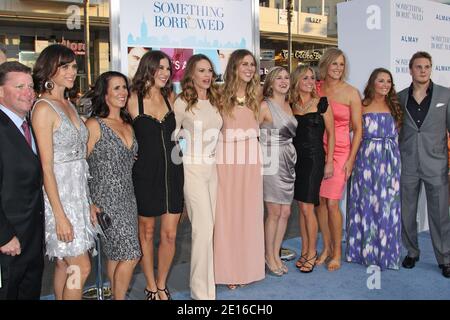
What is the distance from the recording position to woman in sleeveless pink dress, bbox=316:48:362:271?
4.21 m

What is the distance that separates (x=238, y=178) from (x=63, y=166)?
149cm

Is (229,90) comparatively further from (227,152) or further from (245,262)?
(245,262)

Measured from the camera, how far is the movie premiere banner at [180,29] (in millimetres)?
3873

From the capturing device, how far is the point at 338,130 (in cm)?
428

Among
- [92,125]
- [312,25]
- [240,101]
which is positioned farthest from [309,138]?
[312,25]

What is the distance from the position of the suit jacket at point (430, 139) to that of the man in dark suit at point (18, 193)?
125 inches

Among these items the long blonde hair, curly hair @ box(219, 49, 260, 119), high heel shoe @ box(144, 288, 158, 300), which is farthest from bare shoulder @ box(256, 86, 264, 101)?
high heel shoe @ box(144, 288, 158, 300)

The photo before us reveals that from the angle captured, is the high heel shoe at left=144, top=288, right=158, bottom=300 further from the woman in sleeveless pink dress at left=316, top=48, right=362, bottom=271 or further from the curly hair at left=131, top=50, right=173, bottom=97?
the woman in sleeveless pink dress at left=316, top=48, right=362, bottom=271

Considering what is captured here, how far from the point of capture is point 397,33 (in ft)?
17.1

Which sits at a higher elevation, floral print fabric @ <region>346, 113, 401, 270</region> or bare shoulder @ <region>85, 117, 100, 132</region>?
bare shoulder @ <region>85, 117, 100, 132</region>

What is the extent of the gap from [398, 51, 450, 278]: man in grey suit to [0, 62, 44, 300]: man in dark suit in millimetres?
3170

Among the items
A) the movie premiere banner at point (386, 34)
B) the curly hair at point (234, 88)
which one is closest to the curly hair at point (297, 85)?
the curly hair at point (234, 88)

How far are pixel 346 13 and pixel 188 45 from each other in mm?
2266
